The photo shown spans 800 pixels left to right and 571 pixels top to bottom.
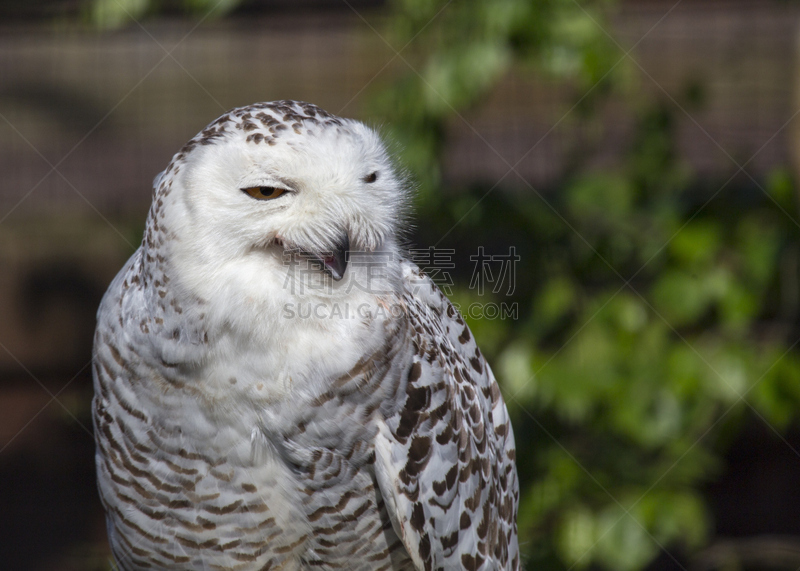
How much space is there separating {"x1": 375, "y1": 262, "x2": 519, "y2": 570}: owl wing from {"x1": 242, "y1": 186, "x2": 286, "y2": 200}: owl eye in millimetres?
408

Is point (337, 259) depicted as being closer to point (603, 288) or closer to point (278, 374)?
point (278, 374)

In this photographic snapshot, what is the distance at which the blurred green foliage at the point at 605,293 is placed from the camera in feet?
6.93

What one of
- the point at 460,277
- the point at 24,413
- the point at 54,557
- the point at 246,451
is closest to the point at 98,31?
the point at 24,413

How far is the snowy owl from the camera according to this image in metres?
1.21

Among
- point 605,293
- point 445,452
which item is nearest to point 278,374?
point 445,452

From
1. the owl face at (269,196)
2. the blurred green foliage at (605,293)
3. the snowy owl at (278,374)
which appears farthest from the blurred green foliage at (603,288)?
→ the owl face at (269,196)

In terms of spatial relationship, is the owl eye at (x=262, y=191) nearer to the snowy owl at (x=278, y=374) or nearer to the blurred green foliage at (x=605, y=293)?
the snowy owl at (x=278, y=374)

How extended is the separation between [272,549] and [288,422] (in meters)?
0.32

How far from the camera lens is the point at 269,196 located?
3.94 ft

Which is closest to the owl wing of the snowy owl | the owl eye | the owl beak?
the snowy owl

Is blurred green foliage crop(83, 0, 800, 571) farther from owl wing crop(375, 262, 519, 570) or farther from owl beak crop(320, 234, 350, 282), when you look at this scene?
owl beak crop(320, 234, 350, 282)

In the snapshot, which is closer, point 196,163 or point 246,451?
point 196,163

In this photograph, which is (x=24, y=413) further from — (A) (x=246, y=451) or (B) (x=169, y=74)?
(A) (x=246, y=451)

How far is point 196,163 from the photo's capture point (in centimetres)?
120
